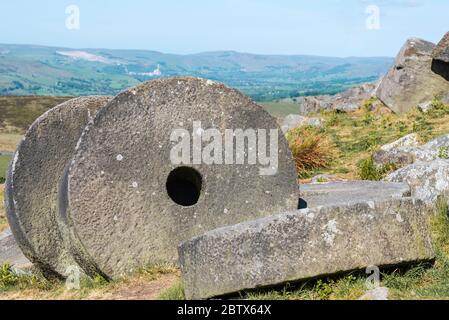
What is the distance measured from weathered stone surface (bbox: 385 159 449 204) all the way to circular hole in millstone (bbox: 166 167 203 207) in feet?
9.72

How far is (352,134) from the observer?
18078mm

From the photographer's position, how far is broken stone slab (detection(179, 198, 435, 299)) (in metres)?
5.30

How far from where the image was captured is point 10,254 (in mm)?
10617

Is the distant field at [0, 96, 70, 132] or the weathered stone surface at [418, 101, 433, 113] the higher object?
the weathered stone surface at [418, 101, 433, 113]

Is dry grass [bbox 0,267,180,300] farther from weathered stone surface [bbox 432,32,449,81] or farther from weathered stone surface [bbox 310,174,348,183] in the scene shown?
weathered stone surface [bbox 432,32,449,81]

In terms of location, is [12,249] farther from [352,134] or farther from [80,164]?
[352,134]

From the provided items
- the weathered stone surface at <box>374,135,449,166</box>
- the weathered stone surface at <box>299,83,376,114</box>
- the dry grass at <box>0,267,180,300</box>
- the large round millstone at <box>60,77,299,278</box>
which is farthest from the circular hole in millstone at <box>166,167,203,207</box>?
the weathered stone surface at <box>299,83,376,114</box>

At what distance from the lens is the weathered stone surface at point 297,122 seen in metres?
20.1

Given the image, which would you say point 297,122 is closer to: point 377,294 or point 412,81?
point 412,81

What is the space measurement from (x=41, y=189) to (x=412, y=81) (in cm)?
1501

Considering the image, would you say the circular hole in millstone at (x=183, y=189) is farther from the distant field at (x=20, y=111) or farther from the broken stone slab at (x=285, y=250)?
the distant field at (x=20, y=111)

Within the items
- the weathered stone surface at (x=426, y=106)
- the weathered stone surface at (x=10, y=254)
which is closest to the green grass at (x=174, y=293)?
the weathered stone surface at (x=10, y=254)

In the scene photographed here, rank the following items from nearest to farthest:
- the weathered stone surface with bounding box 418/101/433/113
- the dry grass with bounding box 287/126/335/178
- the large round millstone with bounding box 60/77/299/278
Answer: the large round millstone with bounding box 60/77/299/278
the dry grass with bounding box 287/126/335/178
the weathered stone surface with bounding box 418/101/433/113
